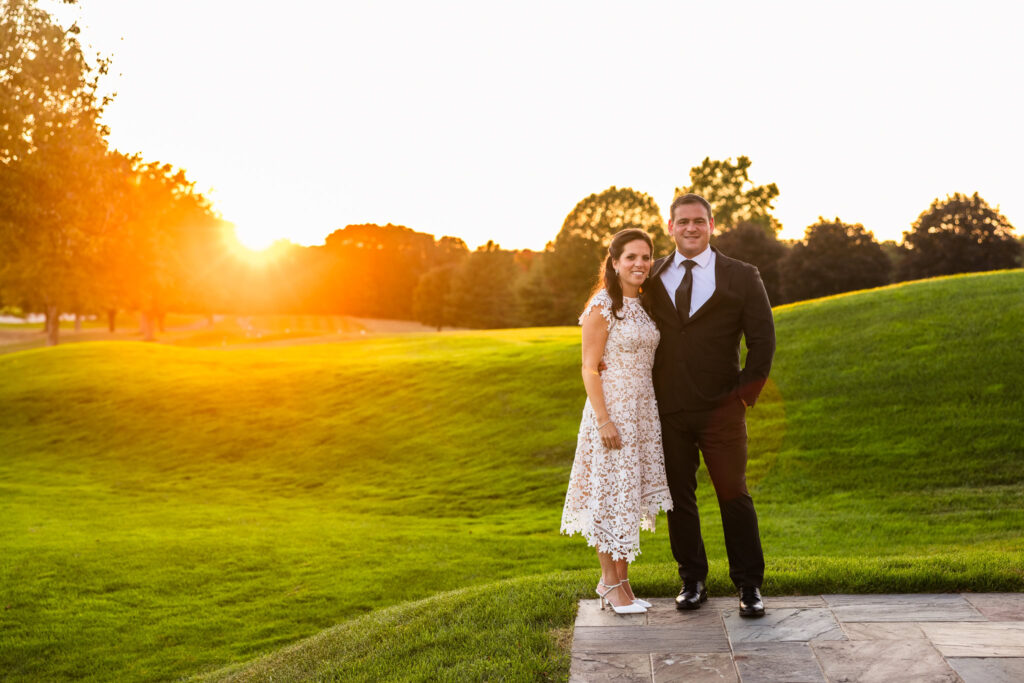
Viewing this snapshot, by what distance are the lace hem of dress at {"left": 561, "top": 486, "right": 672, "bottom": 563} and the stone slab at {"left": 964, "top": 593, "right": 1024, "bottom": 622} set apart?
2144 millimetres

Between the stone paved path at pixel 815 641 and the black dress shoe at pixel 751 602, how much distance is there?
52 mm

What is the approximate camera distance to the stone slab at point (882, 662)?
4262 millimetres

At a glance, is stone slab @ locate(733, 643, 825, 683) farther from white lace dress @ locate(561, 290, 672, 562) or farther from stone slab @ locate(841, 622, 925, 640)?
white lace dress @ locate(561, 290, 672, 562)

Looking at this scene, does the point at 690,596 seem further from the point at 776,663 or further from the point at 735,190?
the point at 735,190

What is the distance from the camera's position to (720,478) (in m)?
5.33

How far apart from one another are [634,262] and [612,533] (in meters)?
1.88

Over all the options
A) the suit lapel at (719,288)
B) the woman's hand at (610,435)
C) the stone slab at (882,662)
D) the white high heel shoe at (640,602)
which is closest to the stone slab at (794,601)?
the white high heel shoe at (640,602)

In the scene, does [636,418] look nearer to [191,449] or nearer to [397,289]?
[191,449]

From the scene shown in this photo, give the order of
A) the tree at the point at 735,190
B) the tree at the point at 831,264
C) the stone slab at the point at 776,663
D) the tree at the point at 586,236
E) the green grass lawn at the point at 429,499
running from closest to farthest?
1. the stone slab at the point at 776,663
2. the green grass lawn at the point at 429,499
3. the tree at the point at 831,264
4. the tree at the point at 586,236
5. the tree at the point at 735,190

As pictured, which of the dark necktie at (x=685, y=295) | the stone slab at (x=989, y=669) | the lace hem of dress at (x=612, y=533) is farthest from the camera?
the lace hem of dress at (x=612, y=533)

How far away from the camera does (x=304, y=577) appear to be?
392 inches

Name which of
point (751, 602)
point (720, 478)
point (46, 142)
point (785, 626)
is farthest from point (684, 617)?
point (46, 142)

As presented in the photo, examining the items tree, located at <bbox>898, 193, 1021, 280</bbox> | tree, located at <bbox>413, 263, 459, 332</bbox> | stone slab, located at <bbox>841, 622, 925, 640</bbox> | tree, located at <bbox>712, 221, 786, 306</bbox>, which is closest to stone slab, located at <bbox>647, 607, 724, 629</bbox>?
stone slab, located at <bbox>841, 622, 925, 640</bbox>

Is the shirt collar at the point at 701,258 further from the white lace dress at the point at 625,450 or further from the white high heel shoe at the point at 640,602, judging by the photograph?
the white high heel shoe at the point at 640,602
